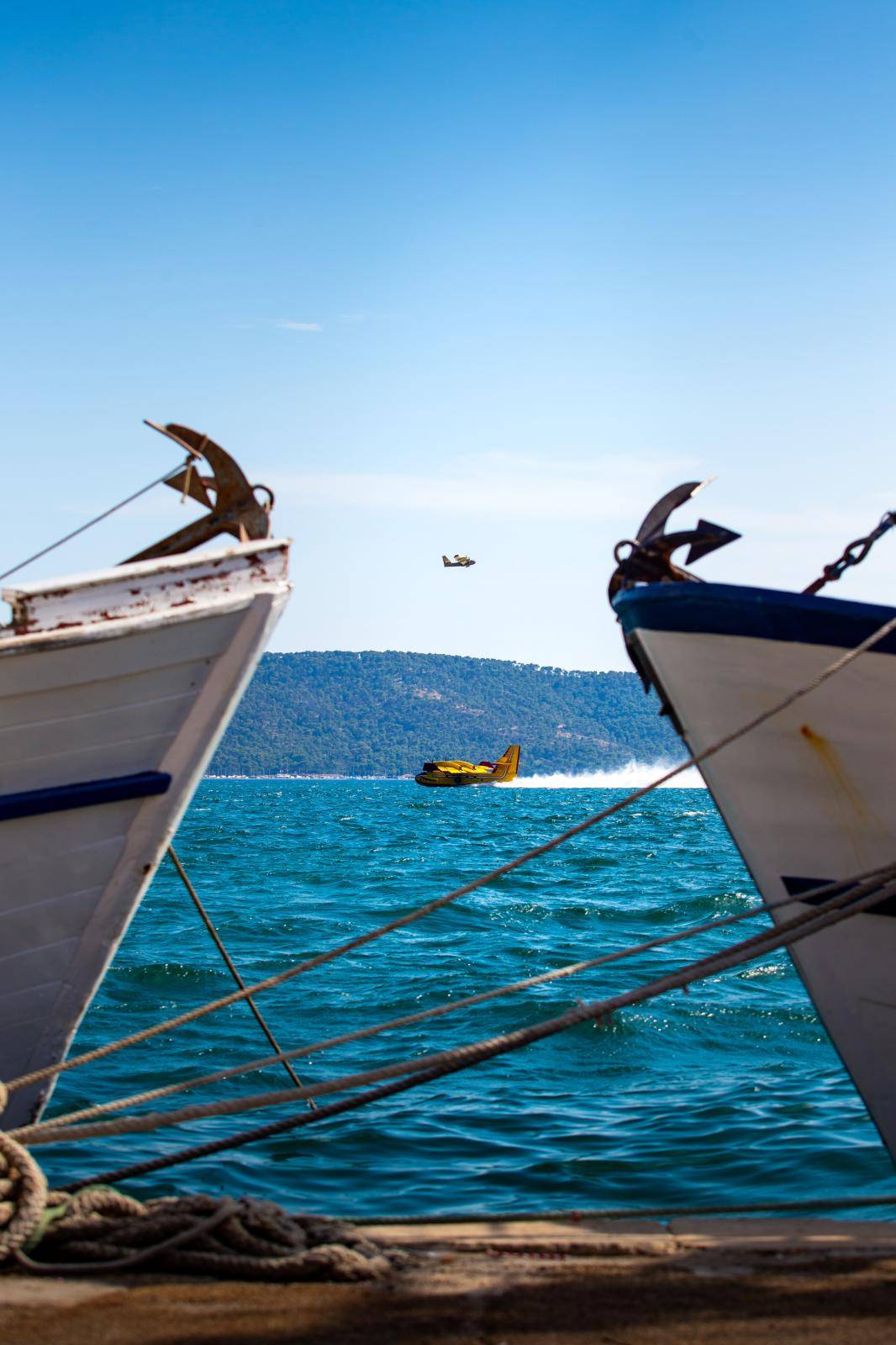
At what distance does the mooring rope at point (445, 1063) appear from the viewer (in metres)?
4.14

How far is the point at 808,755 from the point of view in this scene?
514cm

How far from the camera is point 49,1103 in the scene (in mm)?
7660

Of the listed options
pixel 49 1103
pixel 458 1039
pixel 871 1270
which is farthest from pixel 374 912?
pixel 871 1270

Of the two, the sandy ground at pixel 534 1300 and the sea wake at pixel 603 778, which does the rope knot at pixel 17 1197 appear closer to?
the sandy ground at pixel 534 1300

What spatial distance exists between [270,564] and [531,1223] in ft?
8.51

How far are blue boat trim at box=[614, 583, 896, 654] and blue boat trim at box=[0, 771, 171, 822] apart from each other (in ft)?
6.83

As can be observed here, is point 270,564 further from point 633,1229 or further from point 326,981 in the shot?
point 326,981

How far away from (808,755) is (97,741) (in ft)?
9.03

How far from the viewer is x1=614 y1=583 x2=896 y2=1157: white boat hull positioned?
4961 mm

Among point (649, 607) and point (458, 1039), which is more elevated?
point (649, 607)

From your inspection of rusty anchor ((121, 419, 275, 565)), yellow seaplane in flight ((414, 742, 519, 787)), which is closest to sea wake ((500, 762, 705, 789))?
yellow seaplane in flight ((414, 742, 519, 787))

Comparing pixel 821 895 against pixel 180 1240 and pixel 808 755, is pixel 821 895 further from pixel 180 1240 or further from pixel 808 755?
pixel 180 1240

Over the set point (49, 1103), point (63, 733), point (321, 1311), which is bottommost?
point (321, 1311)

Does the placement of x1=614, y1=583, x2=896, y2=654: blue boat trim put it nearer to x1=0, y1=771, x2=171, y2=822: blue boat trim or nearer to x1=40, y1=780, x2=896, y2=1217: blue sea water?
x1=0, y1=771, x2=171, y2=822: blue boat trim
